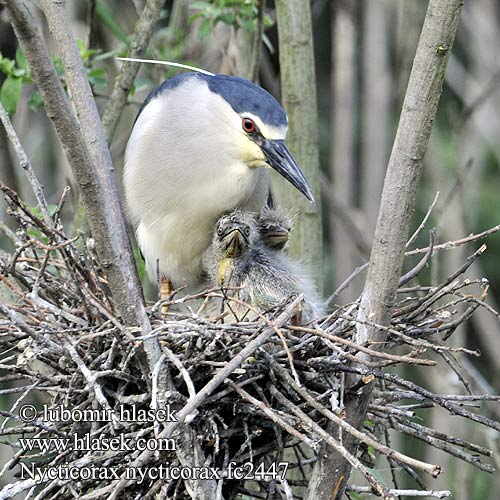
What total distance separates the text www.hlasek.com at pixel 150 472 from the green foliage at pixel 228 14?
1.49 m

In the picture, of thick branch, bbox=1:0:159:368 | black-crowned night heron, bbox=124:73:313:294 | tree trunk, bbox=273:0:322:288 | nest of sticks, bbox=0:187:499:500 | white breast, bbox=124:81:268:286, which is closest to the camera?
thick branch, bbox=1:0:159:368

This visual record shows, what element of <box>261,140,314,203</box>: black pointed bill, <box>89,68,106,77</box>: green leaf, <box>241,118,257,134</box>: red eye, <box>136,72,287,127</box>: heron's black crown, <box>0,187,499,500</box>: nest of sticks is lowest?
<box>0,187,499,500</box>: nest of sticks

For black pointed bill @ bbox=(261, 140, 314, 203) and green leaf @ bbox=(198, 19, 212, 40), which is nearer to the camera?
black pointed bill @ bbox=(261, 140, 314, 203)

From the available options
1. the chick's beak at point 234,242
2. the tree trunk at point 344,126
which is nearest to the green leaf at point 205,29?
the chick's beak at point 234,242

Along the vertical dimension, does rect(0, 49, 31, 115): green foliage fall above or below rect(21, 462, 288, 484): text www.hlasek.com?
above

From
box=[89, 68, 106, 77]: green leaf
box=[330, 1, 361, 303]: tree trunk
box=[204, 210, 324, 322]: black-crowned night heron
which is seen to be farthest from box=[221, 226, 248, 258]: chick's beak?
box=[330, 1, 361, 303]: tree trunk

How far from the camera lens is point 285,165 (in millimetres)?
2516

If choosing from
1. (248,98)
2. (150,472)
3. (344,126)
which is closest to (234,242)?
(248,98)

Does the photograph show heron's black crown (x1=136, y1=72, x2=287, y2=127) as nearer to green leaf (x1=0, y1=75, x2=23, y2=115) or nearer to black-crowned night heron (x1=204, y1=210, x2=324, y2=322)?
black-crowned night heron (x1=204, y1=210, x2=324, y2=322)

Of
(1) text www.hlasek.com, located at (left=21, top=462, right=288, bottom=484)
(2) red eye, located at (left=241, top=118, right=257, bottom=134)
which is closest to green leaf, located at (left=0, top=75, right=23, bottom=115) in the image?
(2) red eye, located at (left=241, top=118, right=257, bottom=134)

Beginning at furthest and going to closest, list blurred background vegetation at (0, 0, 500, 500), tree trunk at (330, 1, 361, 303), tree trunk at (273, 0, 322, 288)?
1. tree trunk at (330, 1, 361, 303)
2. blurred background vegetation at (0, 0, 500, 500)
3. tree trunk at (273, 0, 322, 288)

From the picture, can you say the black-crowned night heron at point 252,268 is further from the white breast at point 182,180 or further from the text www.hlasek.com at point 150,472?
the text www.hlasek.com at point 150,472

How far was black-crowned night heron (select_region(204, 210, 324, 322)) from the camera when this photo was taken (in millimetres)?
2549

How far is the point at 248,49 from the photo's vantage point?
3.25 m
